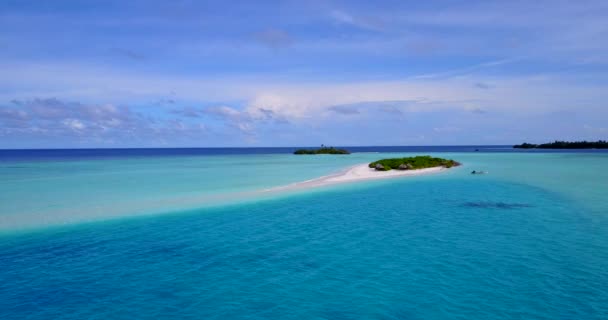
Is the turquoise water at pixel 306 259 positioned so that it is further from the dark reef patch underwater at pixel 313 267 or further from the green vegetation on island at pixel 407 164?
the green vegetation on island at pixel 407 164

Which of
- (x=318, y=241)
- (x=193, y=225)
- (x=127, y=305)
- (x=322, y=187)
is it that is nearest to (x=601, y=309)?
(x=318, y=241)

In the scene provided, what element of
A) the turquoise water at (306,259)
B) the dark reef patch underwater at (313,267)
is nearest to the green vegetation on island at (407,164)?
the turquoise water at (306,259)

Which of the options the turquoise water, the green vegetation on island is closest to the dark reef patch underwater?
the turquoise water

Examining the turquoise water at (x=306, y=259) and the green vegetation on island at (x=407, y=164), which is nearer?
the turquoise water at (x=306, y=259)

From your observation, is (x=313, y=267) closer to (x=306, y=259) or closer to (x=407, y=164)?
(x=306, y=259)

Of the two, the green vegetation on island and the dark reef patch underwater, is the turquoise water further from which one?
the green vegetation on island

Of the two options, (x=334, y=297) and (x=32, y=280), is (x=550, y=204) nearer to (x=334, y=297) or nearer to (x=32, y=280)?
(x=334, y=297)
